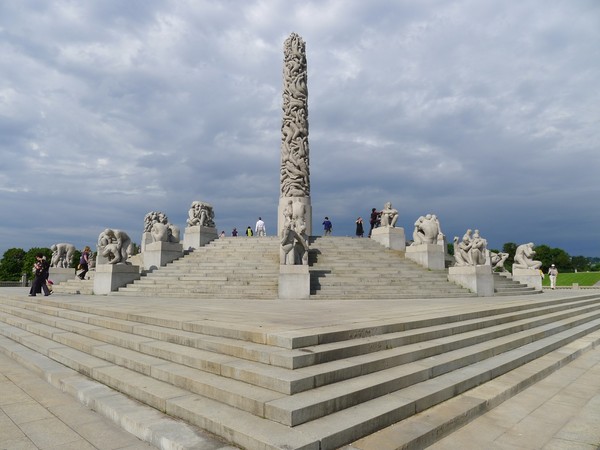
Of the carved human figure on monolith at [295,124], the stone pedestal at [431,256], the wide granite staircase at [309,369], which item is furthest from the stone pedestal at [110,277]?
the stone pedestal at [431,256]

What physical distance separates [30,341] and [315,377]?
6.88m

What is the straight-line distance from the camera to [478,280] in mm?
17172

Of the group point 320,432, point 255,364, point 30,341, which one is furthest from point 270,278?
point 320,432

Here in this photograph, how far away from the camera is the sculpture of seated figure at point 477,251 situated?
18234 millimetres

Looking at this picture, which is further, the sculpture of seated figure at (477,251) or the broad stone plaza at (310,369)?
the sculpture of seated figure at (477,251)

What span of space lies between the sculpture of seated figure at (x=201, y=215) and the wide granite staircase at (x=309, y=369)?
Answer: 52.8 feet

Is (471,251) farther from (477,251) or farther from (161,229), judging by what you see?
(161,229)

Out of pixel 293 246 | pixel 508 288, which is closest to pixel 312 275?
pixel 293 246

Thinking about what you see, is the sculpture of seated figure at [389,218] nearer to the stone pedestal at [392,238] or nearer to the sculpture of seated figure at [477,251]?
the stone pedestal at [392,238]

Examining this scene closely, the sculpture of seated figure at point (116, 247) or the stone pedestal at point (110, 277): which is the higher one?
the sculpture of seated figure at point (116, 247)

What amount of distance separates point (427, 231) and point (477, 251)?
2.87 meters

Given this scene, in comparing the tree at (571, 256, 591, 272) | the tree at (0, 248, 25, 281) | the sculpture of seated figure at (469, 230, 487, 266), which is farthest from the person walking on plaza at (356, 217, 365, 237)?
the tree at (571, 256, 591, 272)

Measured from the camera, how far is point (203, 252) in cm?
2197

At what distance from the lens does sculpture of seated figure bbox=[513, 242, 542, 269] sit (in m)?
23.7
